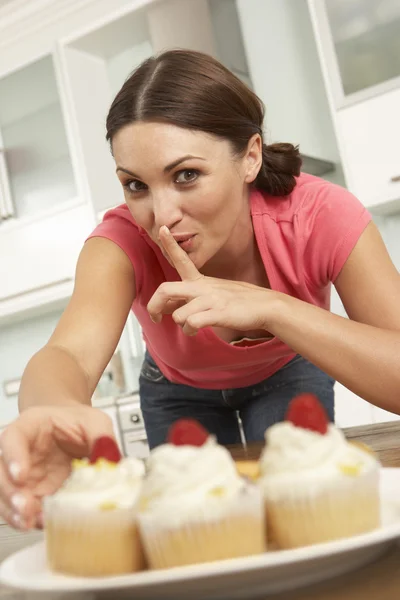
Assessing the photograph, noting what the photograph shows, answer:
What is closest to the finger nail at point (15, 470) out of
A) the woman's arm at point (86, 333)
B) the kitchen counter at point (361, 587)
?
the kitchen counter at point (361, 587)

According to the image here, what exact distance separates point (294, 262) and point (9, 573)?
3.03 feet

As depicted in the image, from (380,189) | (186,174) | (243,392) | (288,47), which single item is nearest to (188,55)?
(186,174)

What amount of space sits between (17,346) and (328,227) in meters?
3.38

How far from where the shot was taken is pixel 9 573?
1.72 feet

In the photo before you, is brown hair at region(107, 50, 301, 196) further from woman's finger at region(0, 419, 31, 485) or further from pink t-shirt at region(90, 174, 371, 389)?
woman's finger at region(0, 419, 31, 485)

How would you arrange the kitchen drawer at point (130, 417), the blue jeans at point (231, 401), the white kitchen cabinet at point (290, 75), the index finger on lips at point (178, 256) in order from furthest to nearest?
the white kitchen cabinet at point (290, 75)
the kitchen drawer at point (130, 417)
the blue jeans at point (231, 401)
the index finger on lips at point (178, 256)

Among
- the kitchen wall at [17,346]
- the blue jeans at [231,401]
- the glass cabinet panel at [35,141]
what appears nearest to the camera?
the blue jeans at [231,401]

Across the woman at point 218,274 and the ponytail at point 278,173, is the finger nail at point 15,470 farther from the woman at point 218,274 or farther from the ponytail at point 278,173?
the ponytail at point 278,173

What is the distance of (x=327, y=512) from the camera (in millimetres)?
508

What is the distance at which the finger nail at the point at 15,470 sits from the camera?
26.3 inches

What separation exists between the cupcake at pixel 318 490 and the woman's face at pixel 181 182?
704mm

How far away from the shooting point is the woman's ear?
135 centimetres

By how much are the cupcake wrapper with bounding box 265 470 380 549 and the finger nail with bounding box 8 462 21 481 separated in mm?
268

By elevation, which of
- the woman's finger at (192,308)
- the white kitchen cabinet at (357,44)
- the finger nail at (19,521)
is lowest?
the finger nail at (19,521)
